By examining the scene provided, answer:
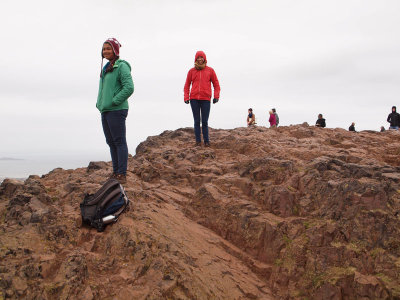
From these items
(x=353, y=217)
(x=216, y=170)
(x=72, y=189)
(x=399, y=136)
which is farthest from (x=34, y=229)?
(x=399, y=136)

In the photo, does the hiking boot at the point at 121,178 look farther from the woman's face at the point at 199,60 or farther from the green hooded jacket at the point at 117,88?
the woman's face at the point at 199,60

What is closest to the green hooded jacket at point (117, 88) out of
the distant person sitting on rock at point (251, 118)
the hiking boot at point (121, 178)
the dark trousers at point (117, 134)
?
the dark trousers at point (117, 134)

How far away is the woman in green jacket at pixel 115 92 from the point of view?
6.53 meters

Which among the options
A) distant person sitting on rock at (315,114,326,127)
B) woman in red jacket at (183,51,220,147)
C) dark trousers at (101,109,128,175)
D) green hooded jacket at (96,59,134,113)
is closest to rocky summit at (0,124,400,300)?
dark trousers at (101,109,128,175)

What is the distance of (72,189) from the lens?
264 inches

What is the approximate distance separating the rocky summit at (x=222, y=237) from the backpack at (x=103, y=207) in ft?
0.46

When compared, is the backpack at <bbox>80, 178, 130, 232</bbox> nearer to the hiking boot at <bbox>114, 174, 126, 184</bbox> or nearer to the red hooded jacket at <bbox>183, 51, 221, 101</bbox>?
the hiking boot at <bbox>114, 174, 126, 184</bbox>

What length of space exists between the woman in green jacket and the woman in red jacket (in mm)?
3195

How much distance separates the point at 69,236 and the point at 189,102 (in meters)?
5.83

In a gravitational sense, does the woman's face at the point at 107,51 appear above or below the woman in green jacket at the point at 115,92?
above

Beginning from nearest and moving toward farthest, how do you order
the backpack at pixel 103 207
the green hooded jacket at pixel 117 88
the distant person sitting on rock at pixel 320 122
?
the backpack at pixel 103 207, the green hooded jacket at pixel 117 88, the distant person sitting on rock at pixel 320 122

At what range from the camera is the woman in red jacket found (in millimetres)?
9641

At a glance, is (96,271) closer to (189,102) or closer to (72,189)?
(72,189)

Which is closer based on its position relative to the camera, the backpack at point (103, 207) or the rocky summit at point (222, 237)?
the rocky summit at point (222, 237)
